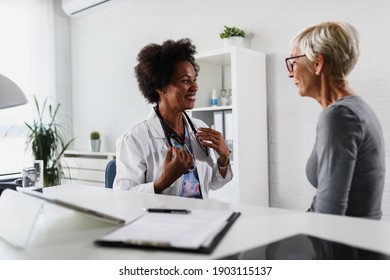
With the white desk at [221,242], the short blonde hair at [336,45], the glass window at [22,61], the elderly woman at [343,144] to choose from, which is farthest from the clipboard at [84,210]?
the glass window at [22,61]

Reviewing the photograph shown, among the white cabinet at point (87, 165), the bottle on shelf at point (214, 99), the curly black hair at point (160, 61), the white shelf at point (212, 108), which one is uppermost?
the curly black hair at point (160, 61)

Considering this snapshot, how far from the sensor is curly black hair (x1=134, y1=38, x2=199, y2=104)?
218cm

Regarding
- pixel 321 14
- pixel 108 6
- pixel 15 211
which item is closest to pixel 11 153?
pixel 108 6

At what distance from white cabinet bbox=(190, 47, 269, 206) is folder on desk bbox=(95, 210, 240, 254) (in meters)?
2.05

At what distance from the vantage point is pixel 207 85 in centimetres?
359

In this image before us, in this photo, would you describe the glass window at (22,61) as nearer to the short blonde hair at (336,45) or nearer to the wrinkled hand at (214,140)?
the wrinkled hand at (214,140)

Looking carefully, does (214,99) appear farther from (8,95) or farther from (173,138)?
(8,95)

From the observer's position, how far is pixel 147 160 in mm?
1950

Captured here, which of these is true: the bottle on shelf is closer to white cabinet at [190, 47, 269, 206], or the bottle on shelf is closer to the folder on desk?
white cabinet at [190, 47, 269, 206]

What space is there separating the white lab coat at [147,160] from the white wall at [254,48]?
1374 mm

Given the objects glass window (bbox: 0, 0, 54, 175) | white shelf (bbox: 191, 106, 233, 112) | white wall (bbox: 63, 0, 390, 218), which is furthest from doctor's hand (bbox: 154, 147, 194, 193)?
glass window (bbox: 0, 0, 54, 175)

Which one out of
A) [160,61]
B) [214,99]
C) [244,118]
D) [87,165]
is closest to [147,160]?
[160,61]

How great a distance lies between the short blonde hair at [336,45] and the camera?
1.43 meters

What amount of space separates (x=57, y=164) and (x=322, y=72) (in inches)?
157
